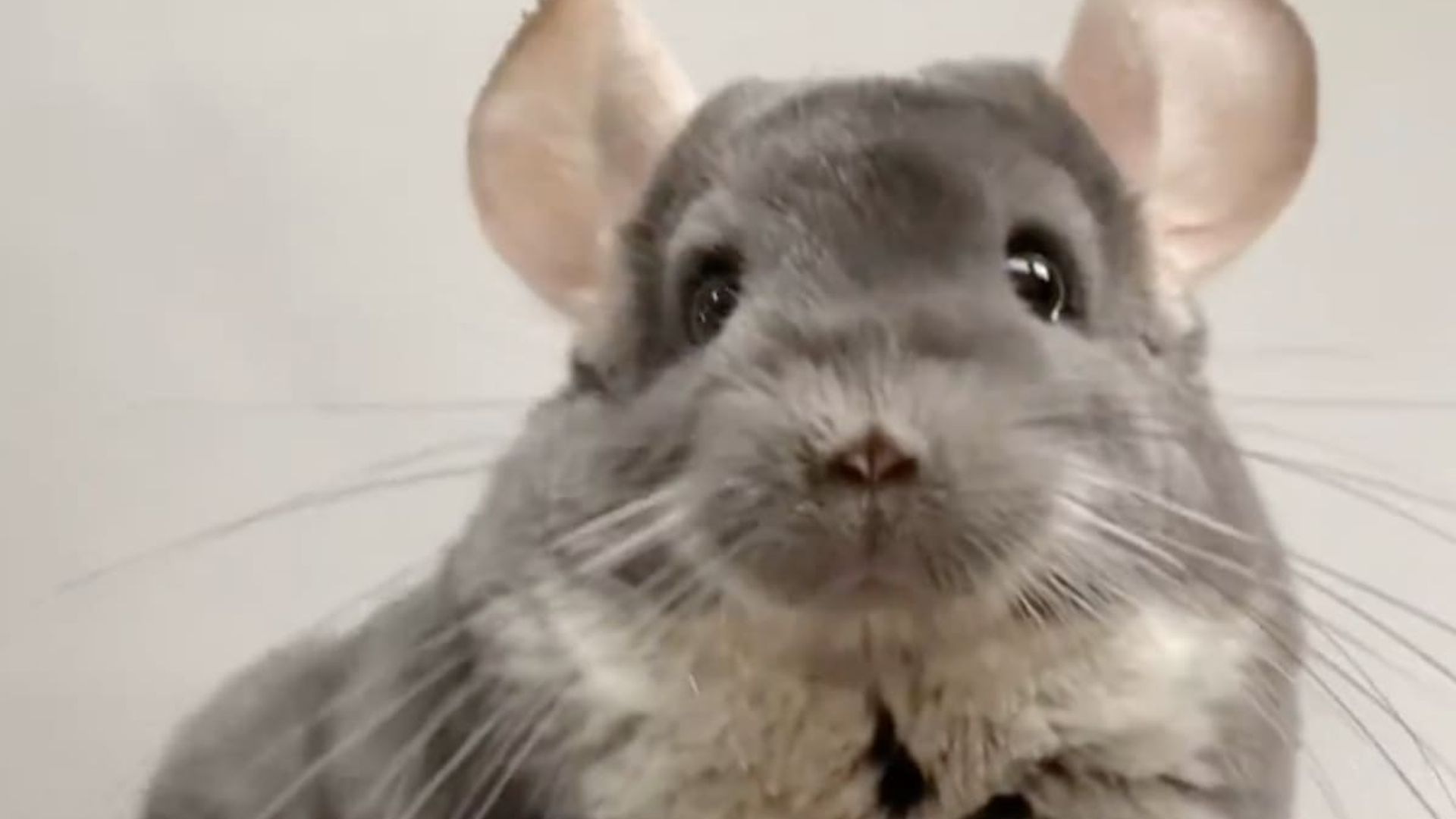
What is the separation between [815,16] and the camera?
1.85 metres

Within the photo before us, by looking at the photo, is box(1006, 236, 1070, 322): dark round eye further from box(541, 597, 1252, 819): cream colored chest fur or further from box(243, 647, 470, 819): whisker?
box(243, 647, 470, 819): whisker

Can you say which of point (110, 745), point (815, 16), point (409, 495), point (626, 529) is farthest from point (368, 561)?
point (626, 529)

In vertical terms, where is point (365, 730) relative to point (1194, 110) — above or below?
below

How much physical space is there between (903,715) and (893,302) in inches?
6.9

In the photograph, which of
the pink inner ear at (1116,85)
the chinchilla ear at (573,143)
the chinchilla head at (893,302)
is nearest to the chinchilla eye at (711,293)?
the chinchilla head at (893,302)

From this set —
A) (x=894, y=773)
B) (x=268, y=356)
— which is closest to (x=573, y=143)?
(x=894, y=773)

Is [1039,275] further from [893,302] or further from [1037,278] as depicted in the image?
[893,302]

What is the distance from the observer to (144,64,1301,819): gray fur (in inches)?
38.4

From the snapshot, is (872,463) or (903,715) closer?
(872,463)

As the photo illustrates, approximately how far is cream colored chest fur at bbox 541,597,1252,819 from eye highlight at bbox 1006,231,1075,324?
14 cm

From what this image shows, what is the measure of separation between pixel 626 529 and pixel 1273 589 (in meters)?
0.29

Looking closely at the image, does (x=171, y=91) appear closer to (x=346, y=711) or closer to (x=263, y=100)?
(x=263, y=100)

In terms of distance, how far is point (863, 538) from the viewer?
946 millimetres

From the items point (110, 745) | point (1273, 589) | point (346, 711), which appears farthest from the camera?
point (110, 745)
